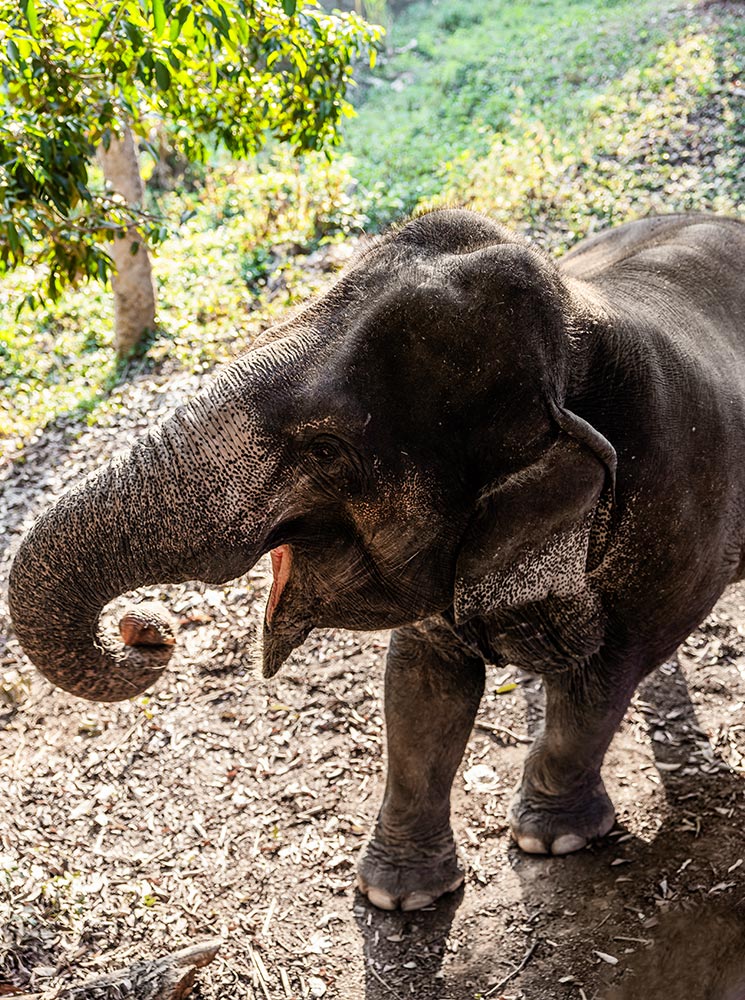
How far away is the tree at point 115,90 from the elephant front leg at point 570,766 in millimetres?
2050

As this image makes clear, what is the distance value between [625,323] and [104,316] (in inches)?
220

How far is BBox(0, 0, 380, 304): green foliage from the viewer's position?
10.4 feet

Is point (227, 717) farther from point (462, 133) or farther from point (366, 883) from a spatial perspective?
point (462, 133)

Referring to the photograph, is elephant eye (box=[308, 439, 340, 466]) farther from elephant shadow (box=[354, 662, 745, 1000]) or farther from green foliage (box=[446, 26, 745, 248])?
green foliage (box=[446, 26, 745, 248])

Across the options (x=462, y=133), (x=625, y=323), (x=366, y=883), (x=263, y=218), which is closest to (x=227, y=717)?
(x=366, y=883)

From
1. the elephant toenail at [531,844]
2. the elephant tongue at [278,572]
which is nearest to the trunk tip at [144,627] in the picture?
the elephant tongue at [278,572]

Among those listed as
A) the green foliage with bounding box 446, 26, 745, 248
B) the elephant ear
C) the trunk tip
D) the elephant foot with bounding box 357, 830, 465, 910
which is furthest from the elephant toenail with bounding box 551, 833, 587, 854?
the green foliage with bounding box 446, 26, 745, 248

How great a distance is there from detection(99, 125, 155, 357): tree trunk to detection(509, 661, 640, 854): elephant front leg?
395 centimetres

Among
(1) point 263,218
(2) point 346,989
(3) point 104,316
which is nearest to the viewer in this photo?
(2) point 346,989

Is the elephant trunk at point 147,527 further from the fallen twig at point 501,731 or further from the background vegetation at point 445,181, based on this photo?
the background vegetation at point 445,181

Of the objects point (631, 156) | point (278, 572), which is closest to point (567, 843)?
point (278, 572)

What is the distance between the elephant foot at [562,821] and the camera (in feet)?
10.9

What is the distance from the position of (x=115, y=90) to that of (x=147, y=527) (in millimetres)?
2451

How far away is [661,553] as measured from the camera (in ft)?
8.82
